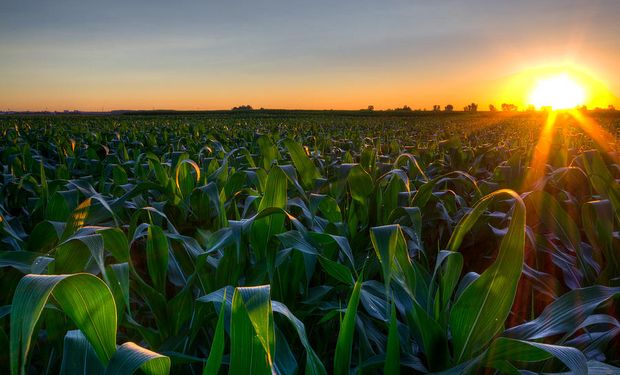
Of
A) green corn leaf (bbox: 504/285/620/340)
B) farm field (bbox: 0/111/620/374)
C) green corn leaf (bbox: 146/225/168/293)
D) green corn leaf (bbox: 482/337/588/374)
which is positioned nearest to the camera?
farm field (bbox: 0/111/620/374)

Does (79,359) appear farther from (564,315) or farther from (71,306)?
(564,315)

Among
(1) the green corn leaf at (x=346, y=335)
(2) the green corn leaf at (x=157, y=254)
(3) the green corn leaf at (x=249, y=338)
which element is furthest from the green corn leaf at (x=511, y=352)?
(2) the green corn leaf at (x=157, y=254)

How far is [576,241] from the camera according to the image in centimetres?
185

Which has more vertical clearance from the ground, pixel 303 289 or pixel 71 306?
pixel 71 306

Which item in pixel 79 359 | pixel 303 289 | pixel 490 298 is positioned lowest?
pixel 303 289

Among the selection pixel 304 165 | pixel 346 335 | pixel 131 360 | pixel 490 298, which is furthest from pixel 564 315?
pixel 304 165

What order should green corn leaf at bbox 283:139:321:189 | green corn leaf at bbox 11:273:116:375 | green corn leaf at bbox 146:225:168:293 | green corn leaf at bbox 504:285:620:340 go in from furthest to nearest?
green corn leaf at bbox 283:139:321:189 → green corn leaf at bbox 146:225:168:293 → green corn leaf at bbox 504:285:620:340 → green corn leaf at bbox 11:273:116:375

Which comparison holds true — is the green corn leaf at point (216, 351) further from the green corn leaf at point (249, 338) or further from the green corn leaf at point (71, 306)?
the green corn leaf at point (71, 306)

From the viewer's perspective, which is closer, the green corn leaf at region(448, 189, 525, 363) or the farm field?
the farm field

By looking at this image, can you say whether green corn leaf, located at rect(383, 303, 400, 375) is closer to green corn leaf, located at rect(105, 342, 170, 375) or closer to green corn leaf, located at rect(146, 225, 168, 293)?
green corn leaf, located at rect(105, 342, 170, 375)

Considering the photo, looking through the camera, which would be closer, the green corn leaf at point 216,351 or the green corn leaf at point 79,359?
the green corn leaf at point 216,351

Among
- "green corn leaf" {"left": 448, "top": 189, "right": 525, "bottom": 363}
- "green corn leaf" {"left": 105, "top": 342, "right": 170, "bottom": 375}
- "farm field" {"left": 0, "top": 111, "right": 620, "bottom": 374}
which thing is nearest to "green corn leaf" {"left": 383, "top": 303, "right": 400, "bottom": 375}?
"farm field" {"left": 0, "top": 111, "right": 620, "bottom": 374}

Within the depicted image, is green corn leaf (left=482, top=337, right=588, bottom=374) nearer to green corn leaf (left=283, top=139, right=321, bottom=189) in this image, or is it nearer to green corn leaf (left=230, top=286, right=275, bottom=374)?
green corn leaf (left=230, top=286, right=275, bottom=374)

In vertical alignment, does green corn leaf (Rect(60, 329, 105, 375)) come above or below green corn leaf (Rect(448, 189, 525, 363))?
below
